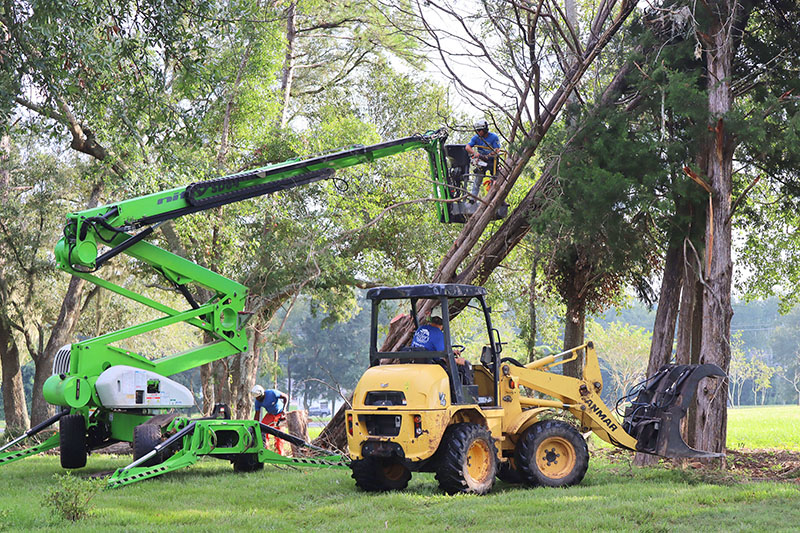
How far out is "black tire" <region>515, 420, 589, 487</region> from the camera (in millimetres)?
10688

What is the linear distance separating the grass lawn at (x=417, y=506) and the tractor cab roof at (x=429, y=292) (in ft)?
8.10

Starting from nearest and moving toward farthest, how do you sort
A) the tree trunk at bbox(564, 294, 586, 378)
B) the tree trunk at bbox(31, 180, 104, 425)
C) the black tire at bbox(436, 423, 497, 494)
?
the black tire at bbox(436, 423, 497, 494) → the tree trunk at bbox(564, 294, 586, 378) → the tree trunk at bbox(31, 180, 104, 425)

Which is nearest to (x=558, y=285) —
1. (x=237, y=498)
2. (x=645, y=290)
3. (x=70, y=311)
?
(x=645, y=290)

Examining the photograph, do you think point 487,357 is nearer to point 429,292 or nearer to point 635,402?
point 429,292

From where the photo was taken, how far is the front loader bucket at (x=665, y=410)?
1087 cm

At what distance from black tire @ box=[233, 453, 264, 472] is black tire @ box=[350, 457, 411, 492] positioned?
2.78 m

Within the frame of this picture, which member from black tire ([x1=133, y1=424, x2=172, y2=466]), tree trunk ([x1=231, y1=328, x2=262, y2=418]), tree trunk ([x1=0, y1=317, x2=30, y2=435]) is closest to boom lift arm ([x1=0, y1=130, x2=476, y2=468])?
black tire ([x1=133, y1=424, x2=172, y2=466])

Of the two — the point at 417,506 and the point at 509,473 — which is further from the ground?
the point at 509,473

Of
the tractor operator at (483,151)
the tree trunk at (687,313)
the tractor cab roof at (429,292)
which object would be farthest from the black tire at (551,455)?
the tractor operator at (483,151)

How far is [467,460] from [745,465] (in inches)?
265

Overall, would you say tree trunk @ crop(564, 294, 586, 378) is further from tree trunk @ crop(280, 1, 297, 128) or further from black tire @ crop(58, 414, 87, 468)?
tree trunk @ crop(280, 1, 297, 128)

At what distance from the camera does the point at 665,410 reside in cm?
1105

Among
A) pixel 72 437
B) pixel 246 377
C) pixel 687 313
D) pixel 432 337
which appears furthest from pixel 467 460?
pixel 246 377

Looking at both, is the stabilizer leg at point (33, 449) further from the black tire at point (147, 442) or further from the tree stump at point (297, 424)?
the tree stump at point (297, 424)
